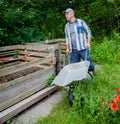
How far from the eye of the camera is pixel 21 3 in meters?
10.2

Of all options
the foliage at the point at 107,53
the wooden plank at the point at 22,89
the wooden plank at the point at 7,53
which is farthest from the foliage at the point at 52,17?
the wooden plank at the point at 22,89

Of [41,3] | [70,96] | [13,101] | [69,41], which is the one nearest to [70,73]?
[70,96]

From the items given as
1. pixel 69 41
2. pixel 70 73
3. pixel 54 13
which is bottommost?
pixel 70 73

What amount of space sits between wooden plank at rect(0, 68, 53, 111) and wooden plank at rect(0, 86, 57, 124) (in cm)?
9

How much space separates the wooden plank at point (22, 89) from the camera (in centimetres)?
470

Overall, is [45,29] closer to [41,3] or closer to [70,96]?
[41,3]

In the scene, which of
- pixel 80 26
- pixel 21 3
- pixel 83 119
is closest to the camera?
pixel 83 119

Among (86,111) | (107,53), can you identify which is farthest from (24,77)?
(107,53)

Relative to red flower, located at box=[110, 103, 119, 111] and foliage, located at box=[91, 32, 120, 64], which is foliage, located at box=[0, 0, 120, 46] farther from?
red flower, located at box=[110, 103, 119, 111]

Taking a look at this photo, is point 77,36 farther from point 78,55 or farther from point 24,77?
point 24,77

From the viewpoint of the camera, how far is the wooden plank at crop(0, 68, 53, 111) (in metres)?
4.70

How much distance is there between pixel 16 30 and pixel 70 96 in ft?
13.6

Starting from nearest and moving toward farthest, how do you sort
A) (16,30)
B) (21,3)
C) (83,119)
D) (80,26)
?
1. (83,119)
2. (80,26)
3. (16,30)
4. (21,3)

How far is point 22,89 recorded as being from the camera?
16.9 ft
